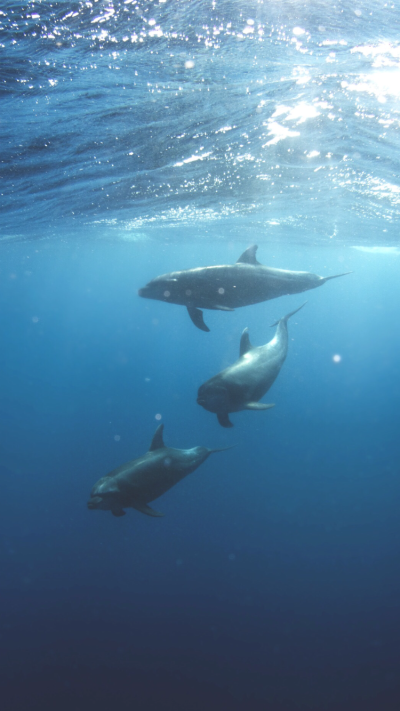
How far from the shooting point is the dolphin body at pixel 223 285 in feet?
20.8

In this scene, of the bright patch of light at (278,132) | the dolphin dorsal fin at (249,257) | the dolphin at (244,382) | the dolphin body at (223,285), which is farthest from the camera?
the bright patch of light at (278,132)

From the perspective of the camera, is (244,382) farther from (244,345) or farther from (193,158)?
(193,158)

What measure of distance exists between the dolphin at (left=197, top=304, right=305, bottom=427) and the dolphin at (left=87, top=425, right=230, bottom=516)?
1.52 meters

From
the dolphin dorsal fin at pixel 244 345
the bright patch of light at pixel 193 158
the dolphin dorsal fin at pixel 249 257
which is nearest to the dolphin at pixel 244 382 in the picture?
the dolphin dorsal fin at pixel 244 345

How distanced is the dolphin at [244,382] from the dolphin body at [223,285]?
3.31 ft

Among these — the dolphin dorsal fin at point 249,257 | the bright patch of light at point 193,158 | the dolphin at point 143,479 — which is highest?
the bright patch of light at point 193,158

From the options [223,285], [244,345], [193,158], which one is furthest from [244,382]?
[193,158]

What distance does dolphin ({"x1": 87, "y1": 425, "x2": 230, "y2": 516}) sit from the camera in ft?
21.6

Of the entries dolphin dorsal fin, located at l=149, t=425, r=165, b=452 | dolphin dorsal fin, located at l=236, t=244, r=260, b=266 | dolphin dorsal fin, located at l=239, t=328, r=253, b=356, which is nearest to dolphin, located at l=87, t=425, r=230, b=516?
dolphin dorsal fin, located at l=149, t=425, r=165, b=452

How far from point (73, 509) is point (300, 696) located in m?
12.4

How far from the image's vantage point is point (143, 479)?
6.93 m

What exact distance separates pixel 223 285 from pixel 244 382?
5.91 feet

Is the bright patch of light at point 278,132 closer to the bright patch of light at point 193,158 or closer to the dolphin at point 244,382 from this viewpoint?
the bright patch of light at point 193,158

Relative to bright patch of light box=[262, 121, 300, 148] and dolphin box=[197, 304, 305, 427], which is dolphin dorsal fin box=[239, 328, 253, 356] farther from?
bright patch of light box=[262, 121, 300, 148]
